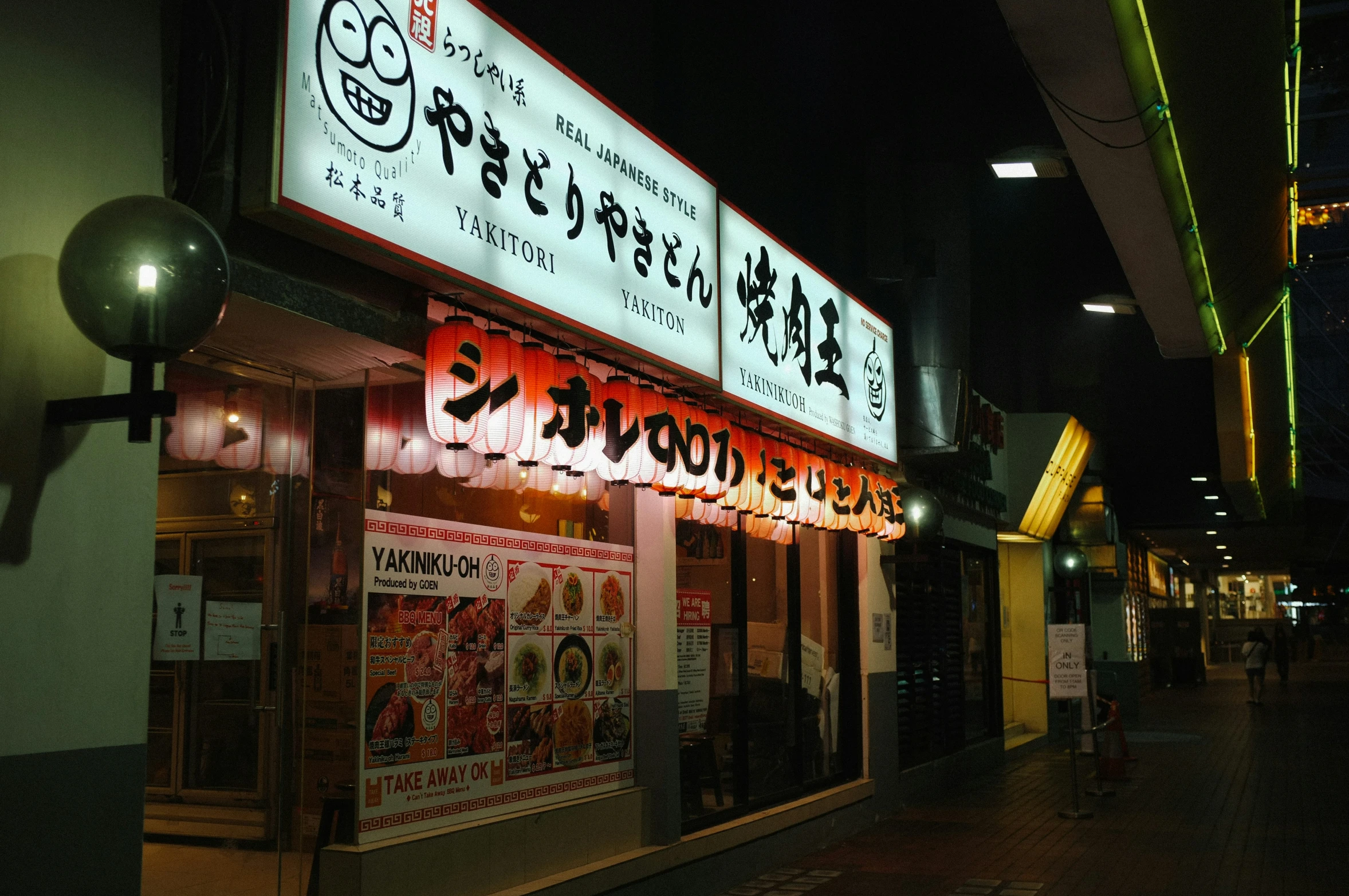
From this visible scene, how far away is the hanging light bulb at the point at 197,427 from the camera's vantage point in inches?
205

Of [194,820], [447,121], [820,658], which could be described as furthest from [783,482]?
[194,820]

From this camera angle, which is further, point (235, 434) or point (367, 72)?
point (235, 434)

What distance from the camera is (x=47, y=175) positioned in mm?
4062

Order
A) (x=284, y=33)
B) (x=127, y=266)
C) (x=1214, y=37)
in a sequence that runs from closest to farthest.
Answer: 1. (x=127, y=266)
2. (x=284, y=33)
3. (x=1214, y=37)

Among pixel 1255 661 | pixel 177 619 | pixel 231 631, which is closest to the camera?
pixel 177 619

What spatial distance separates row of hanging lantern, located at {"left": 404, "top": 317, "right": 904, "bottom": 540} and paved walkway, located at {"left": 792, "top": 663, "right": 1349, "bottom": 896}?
2.95m

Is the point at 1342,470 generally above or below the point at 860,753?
above

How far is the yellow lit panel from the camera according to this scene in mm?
18062

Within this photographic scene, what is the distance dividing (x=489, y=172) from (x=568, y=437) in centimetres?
140

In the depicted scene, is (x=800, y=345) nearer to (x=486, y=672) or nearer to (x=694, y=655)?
(x=694, y=655)

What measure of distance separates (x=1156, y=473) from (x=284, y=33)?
946 inches

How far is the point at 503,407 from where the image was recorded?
5.61 meters

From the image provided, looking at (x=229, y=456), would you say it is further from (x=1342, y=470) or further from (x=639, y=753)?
(x=1342, y=470)

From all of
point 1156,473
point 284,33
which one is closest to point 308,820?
point 284,33
